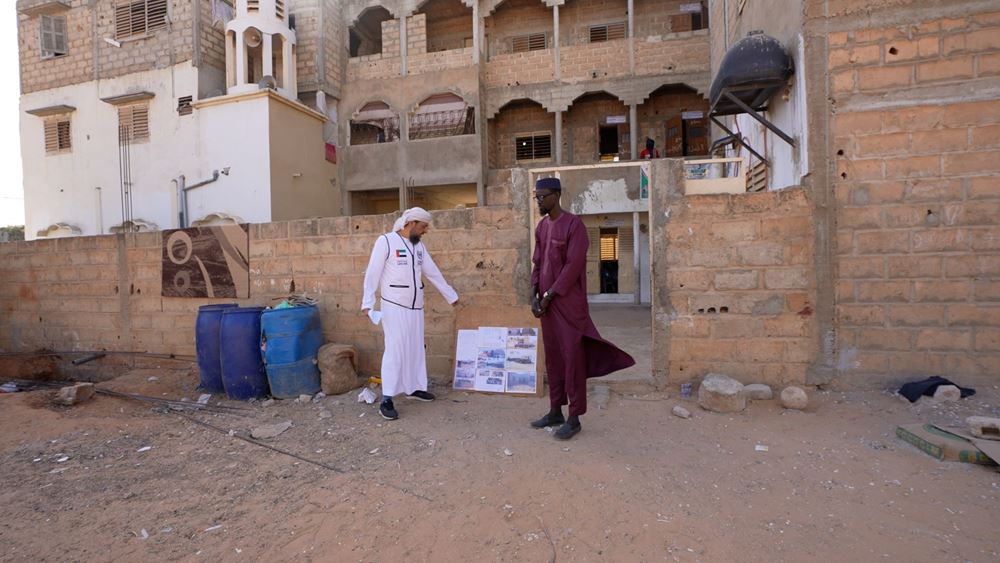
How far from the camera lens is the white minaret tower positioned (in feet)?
47.3

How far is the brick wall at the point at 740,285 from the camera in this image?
409 cm

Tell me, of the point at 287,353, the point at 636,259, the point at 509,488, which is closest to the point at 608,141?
the point at 636,259

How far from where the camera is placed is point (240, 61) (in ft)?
47.3

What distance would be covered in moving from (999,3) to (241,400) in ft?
23.2

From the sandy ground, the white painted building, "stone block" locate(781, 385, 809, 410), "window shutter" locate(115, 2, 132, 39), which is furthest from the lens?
"window shutter" locate(115, 2, 132, 39)

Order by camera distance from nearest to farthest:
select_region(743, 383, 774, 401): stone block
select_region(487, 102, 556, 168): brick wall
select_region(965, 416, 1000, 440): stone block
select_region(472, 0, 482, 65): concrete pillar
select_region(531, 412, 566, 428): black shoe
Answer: select_region(965, 416, 1000, 440): stone block → select_region(531, 412, 566, 428): black shoe → select_region(743, 383, 774, 401): stone block → select_region(472, 0, 482, 65): concrete pillar → select_region(487, 102, 556, 168): brick wall

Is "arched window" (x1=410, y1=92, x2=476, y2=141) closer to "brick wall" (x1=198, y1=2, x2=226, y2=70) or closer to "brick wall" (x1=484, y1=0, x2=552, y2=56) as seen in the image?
"brick wall" (x1=484, y1=0, x2=552, y2=56)

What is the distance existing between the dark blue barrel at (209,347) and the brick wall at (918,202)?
5514 millimetres

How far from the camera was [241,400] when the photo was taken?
472cm

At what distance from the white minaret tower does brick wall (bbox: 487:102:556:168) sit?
6.49m

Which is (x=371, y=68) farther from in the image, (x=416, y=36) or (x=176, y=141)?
(x=176, y=141)

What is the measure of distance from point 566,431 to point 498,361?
131cm

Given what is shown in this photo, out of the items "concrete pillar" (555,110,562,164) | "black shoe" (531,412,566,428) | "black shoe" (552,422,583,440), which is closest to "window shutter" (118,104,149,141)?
"concrete pillar" (555,110,562,164)

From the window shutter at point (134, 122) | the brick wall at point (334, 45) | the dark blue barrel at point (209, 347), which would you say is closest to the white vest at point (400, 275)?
the dark blue barrel at point (209, 347)
